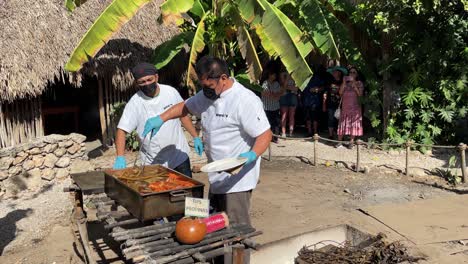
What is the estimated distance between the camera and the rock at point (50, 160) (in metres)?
7.88

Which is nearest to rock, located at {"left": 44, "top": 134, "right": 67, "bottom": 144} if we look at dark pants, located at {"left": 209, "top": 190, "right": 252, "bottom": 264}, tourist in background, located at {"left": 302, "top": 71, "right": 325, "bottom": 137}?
dark pants, located at {"left": 209, "top": 190, "right": 252, "bottom": 264}

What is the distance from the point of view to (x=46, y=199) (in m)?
7.13

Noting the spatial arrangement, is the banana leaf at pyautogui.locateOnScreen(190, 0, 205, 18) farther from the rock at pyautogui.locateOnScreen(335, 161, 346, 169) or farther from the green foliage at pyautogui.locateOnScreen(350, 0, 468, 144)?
the rock at pyautogui.locateOnScreen(335, 161, 346, 169)

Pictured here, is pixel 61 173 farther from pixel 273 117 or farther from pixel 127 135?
pixel 273 117

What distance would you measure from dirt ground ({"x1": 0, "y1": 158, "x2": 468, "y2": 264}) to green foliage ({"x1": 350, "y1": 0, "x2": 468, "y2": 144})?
179cm

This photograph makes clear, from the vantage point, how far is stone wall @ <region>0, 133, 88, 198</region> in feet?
24.3

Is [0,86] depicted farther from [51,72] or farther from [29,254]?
[29,254]

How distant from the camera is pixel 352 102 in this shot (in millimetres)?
9445

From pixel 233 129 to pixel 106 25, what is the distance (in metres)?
3.85

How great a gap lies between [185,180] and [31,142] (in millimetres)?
4978

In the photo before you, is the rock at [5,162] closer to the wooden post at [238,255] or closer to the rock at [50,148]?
the rock at [50,148]

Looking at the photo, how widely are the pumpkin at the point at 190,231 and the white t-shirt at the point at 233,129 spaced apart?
699mm

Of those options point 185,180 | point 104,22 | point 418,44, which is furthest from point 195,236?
point 418,44

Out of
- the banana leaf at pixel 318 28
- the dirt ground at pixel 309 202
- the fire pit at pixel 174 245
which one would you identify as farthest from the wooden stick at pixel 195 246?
the banana leaf at pixel 318 28
